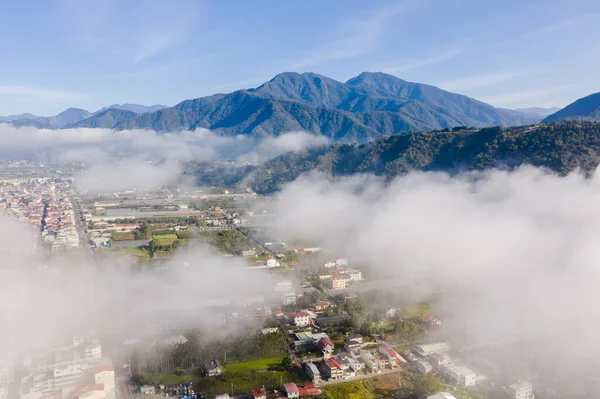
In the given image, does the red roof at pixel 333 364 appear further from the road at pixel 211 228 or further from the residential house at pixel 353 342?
the road at pixel 211 228

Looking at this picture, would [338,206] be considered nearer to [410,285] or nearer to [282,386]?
[410,285]

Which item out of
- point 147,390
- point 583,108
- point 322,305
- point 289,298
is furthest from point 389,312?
point 583,108

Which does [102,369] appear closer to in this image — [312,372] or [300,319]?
[312,372]

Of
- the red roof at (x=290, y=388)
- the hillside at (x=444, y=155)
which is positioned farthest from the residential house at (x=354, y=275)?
the hillside at (x=444, y=155)

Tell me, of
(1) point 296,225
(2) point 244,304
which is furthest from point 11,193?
Answer: (2) point 244,304

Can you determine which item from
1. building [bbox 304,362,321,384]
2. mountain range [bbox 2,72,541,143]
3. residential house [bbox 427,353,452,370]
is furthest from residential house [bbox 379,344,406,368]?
mountain range [bbox 2,72,541,143]
